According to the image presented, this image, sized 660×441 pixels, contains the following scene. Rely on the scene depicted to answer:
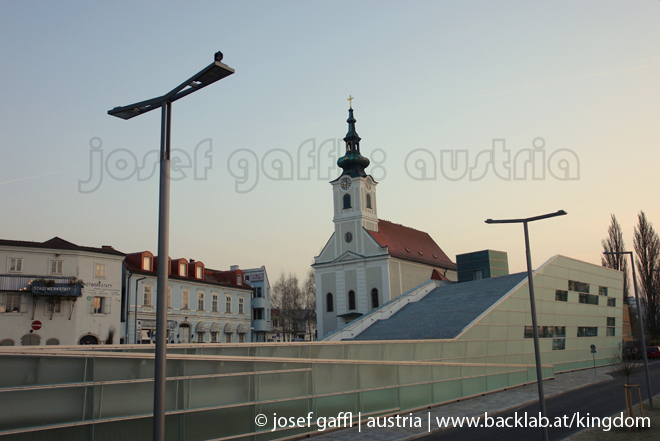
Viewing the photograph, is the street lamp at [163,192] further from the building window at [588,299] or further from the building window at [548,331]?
the building window at [588,299]

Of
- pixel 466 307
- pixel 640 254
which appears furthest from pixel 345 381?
pixel 640 254

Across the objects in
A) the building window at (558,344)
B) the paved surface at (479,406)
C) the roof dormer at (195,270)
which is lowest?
the paved surface at (479,406)

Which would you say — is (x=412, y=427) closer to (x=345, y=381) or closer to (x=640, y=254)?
(x=345, y=381)

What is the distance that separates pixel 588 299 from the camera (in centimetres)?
4959

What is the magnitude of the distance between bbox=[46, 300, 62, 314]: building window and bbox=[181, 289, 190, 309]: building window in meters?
12.2

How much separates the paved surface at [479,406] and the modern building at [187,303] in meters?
25.6

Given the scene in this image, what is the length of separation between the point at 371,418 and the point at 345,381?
74.0 inches

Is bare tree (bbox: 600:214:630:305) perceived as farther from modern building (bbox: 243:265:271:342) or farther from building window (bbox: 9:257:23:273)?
building window (bbox: 9:257:23:273)

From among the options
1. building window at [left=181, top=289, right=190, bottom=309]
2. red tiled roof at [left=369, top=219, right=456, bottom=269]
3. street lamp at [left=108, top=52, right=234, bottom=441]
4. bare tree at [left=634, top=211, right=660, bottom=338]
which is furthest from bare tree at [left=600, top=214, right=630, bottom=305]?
street lamp at [left=108, top=52, right=234, bottom=441]

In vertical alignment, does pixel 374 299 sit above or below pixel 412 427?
above

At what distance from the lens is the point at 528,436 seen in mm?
18109

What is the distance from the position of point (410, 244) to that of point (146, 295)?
4270cm

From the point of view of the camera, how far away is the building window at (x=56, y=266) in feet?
133

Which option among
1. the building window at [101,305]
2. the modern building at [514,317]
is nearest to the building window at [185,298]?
the building window at [101,305]
